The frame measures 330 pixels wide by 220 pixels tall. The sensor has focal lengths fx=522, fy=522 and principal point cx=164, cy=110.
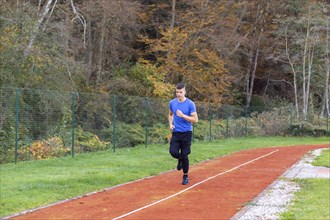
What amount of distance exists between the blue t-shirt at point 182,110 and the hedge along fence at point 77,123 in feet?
19.7

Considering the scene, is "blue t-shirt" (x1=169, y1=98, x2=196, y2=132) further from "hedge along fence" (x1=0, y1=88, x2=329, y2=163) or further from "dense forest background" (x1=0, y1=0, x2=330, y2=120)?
"dense forest background" (x1=0, y1=0, x2=330, y2=120)

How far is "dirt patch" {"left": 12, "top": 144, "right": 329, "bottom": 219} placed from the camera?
8.45 metres

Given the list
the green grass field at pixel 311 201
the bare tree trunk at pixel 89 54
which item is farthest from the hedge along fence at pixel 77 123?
the green grass field at pixel 311 201

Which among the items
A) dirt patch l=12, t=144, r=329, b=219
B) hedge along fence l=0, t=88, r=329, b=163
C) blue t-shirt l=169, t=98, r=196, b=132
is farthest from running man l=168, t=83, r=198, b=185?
hedge along fence l=0, t=88, r=329, b=163

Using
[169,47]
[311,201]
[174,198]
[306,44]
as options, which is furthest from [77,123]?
[306,44]

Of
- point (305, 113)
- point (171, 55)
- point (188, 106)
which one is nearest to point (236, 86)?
point (305, 113)

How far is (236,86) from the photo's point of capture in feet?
144

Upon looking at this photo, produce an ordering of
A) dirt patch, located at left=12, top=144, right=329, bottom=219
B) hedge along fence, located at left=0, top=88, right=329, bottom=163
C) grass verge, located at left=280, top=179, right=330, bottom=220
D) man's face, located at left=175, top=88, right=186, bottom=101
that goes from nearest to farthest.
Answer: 1. grass verge, located at left=280, top=179, right=330, bottom=220
2. dirt patch, located at left=12, top=144, right=329, bottom=219
3. man's face, located at left=175, top=88, right=186, bottom=101
4. hedge along fence, located at left=0, top=88, right=329, bottom=163

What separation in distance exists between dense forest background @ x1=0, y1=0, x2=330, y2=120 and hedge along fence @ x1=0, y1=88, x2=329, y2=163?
65.1 inches

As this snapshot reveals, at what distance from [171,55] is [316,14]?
1184 centimetres

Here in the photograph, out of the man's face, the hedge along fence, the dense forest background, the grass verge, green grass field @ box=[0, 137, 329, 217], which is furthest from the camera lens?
the dense forest background

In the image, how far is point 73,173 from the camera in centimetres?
1301

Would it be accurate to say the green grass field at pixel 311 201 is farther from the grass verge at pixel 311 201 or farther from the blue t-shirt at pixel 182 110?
the blue t-shirt at pixel 182 110

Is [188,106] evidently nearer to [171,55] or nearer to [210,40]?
[171,55]
